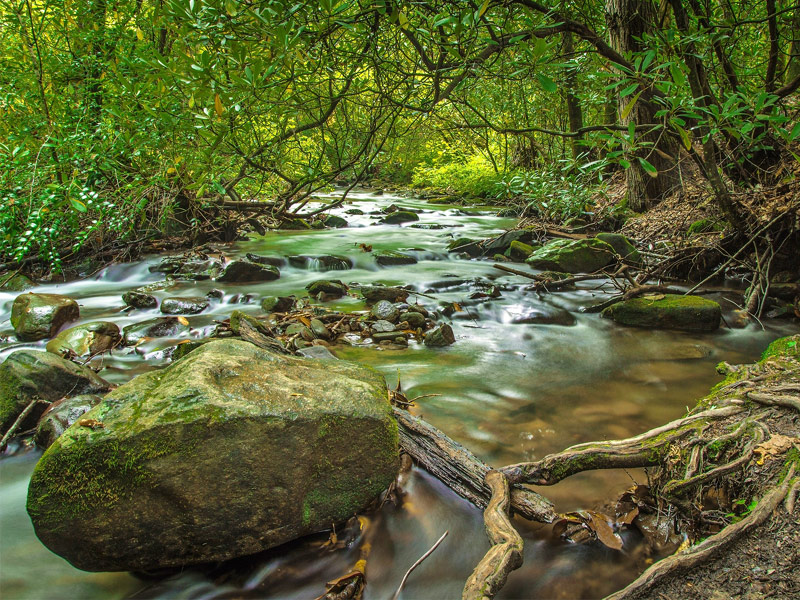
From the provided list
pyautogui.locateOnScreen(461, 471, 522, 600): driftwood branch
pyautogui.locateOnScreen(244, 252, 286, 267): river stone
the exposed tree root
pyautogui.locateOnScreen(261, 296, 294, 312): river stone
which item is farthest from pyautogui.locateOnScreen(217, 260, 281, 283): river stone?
the exposed tree root

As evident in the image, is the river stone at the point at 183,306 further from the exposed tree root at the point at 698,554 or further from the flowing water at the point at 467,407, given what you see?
the exposed tree root at the point at 698,554

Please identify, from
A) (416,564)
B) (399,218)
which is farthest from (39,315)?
(399,218)

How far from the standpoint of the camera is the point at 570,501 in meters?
2.63

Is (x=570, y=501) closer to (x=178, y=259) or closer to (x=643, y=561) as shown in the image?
(x=643, y=561)

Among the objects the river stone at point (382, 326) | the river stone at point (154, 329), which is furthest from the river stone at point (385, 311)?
the river stone at point (154, 329)

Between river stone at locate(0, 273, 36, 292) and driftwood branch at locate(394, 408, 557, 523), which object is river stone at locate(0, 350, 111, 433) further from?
river stone at locate(0, 273, 36, 292)

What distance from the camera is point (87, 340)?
16.1ft

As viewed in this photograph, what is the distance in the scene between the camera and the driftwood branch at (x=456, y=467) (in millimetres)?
2369

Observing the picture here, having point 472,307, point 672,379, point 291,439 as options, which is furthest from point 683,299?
point 291,439

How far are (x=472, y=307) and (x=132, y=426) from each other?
491cm

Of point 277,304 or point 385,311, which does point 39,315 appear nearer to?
point 277,304

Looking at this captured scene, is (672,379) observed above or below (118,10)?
below

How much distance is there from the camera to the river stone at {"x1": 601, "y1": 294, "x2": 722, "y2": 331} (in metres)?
5.40

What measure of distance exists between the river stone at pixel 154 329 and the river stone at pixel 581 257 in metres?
5.53
